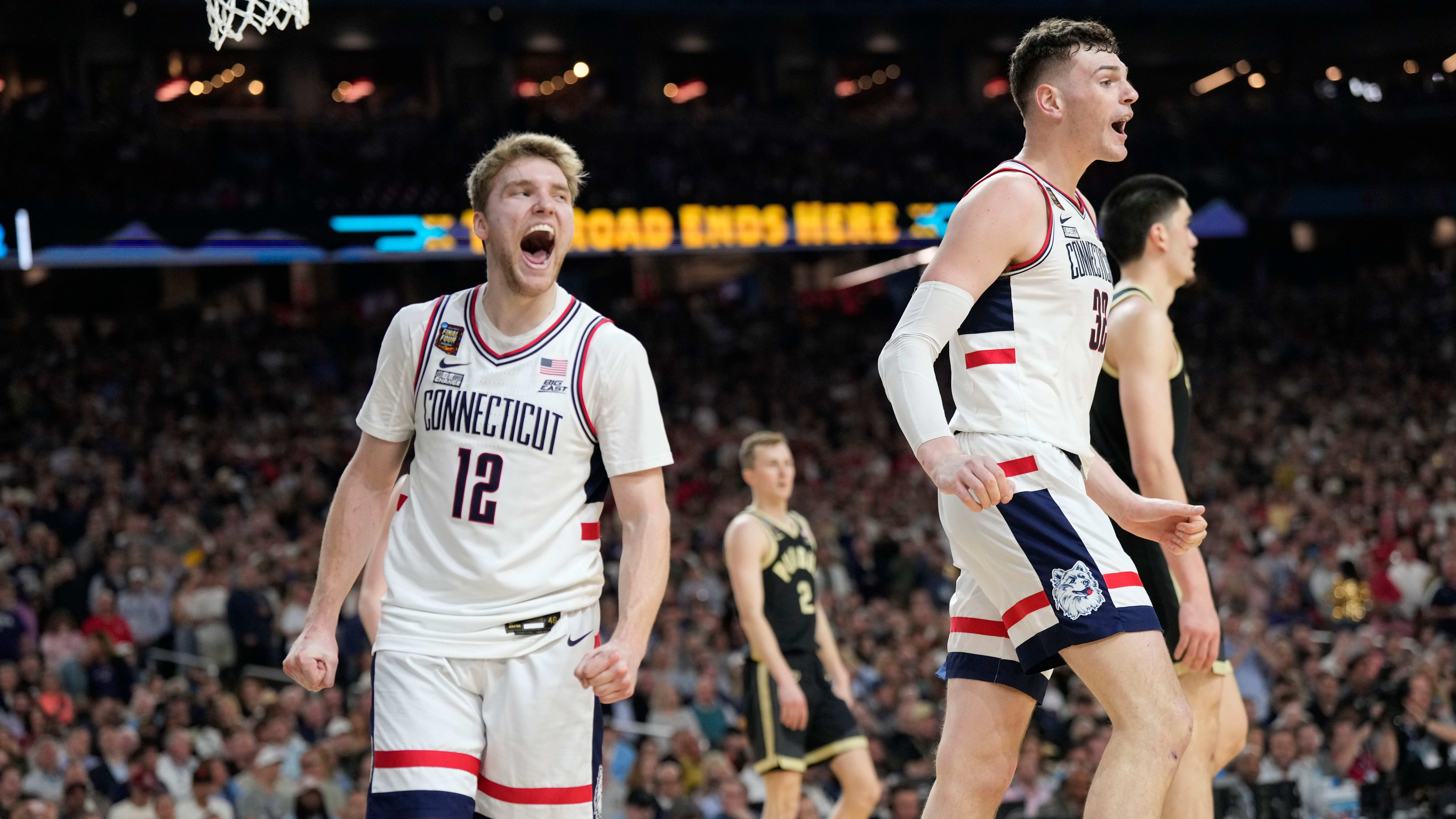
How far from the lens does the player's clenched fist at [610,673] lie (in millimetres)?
3811

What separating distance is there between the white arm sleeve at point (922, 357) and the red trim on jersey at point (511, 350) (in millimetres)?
948

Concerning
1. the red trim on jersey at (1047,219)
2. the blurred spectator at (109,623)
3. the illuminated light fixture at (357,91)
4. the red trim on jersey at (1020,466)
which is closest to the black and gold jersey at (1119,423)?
the red trim on jersey at (1047,219)

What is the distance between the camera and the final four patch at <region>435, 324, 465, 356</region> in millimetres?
4293

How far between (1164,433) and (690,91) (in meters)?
28.5

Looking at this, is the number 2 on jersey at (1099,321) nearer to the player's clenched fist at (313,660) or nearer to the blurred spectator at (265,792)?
the player's clenched fist at (313,660)

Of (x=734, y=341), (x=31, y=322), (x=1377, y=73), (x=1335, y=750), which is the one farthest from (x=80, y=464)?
(x=1377, y=73)

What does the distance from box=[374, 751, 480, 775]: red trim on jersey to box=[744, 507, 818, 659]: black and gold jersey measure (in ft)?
14.2

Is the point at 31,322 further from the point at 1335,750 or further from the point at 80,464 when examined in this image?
the point at 1335,750

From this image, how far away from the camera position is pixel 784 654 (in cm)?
825

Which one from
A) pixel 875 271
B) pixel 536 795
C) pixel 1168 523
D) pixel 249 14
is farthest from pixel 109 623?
pixel 875 271

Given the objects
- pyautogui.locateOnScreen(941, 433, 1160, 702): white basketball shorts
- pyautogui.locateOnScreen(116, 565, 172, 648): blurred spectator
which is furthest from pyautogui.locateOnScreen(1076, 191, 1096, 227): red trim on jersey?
pyautogui.locateOnScreen(116, 565, 172, 648): blurred spectator

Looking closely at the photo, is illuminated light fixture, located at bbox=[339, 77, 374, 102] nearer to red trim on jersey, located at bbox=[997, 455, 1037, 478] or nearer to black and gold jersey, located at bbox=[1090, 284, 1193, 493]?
black and gold jersey, located at bbox=[1090, 284, 1193, 493]

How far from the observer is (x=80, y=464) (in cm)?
1797

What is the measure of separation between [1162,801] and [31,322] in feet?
75.8
